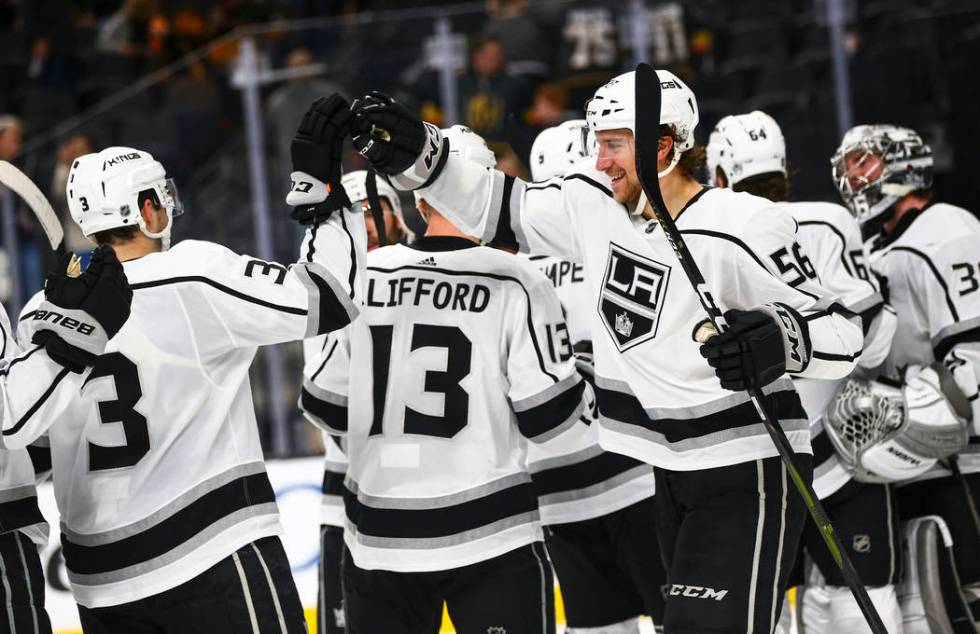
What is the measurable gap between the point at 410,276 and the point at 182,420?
75 centimetres

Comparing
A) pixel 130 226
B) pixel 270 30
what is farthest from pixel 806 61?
pixel 130 226

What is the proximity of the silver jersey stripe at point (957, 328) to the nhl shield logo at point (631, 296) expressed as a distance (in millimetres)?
1382

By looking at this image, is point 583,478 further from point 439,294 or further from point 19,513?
point 19,513

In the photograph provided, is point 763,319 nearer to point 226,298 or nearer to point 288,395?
point 226,298

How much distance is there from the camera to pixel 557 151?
4.25 m

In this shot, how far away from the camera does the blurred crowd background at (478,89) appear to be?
19.5ft

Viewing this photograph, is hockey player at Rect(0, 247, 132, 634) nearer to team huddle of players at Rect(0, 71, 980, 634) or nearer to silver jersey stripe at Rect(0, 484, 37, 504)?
team huddle of players at Rect(0, 71, 980, 634)

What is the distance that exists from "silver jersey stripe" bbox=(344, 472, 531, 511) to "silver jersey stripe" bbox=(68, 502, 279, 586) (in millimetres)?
497

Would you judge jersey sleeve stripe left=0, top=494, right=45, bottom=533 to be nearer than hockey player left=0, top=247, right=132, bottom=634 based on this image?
No

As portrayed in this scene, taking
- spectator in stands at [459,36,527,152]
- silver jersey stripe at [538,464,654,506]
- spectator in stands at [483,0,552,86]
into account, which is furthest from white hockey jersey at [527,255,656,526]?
spectator in stands at [483,0,552,86]

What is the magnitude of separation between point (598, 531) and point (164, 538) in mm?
1404

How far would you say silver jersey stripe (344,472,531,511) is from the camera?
10.6ft

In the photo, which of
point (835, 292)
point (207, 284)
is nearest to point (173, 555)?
point (207, 284)

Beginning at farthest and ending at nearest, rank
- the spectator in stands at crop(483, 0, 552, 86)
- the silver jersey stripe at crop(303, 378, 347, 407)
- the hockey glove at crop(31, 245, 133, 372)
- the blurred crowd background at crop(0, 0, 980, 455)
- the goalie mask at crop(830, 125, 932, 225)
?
1. the spectator in stands at crop(483, 0, 552, 86)
2. the blurred crowd background at crop(0, 0, 980, 455)
3. the goalie mask at crop(830, 125, 932, 225)
4. the silver jersey stripe at crop(303, 378, 347, 407)
5. the hockey glove at crop(31, 245, 133, 372)
